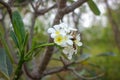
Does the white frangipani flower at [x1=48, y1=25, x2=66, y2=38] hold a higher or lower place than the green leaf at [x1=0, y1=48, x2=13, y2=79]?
higher

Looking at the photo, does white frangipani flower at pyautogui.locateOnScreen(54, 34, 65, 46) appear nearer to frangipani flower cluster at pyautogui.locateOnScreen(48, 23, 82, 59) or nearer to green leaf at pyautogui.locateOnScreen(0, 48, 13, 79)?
frangipani flower cluster at pyautogui.locateOnScreen(48, 23, 82, 59)

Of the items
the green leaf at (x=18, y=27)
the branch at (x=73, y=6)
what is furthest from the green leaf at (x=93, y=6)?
the green leaf at (x=18, y=27)

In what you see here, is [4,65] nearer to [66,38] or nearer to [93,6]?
[66,38]

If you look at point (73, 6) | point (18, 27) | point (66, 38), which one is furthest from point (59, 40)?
point (73, 6)

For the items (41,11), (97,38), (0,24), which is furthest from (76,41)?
(97,38)

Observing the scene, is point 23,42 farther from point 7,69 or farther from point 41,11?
point 41,11

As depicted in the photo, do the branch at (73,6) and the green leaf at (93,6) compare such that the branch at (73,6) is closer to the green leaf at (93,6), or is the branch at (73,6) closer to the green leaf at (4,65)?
the green leaf at (93,6)

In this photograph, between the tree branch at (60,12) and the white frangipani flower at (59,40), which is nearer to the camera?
the white frangipani flower at (59,40)

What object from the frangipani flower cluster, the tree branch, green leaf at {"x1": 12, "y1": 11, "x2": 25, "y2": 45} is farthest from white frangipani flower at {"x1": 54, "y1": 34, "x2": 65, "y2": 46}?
the tree branch
